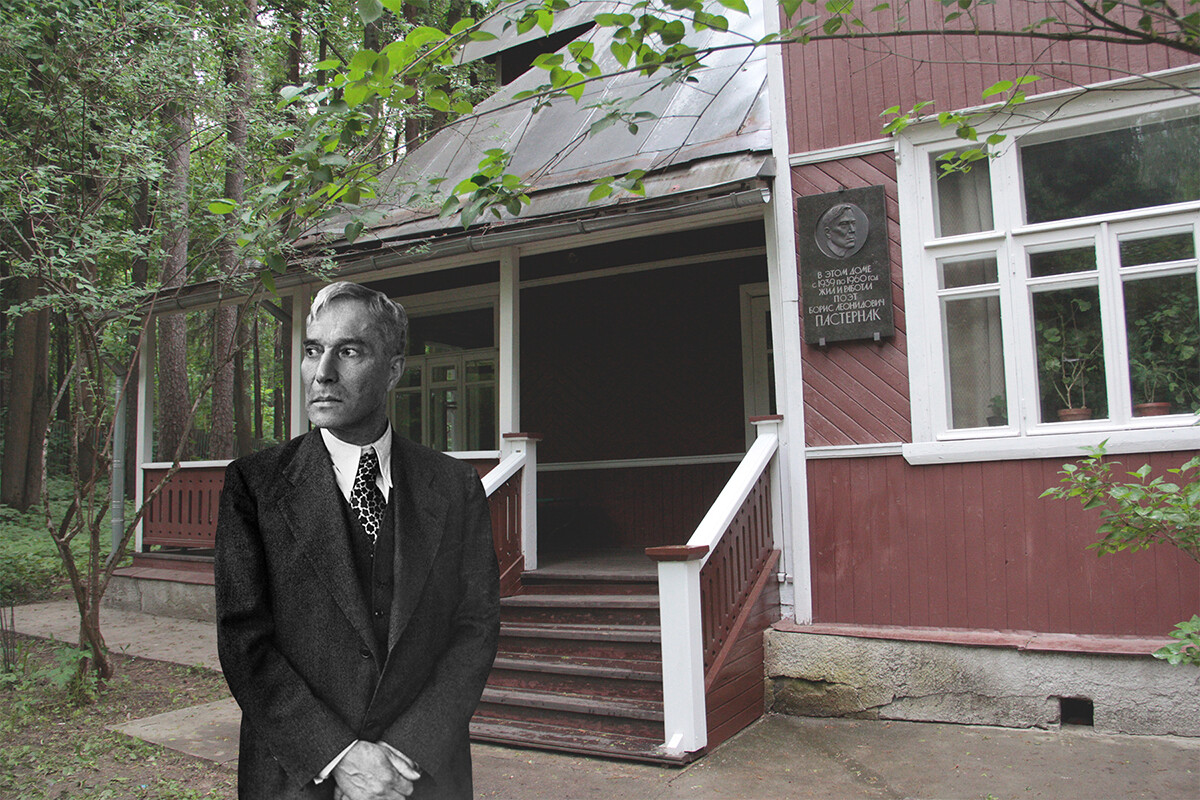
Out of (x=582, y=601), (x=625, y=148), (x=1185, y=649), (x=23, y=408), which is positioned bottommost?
(x=582, y=601)

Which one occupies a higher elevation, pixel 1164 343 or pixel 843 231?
pixel 843 231

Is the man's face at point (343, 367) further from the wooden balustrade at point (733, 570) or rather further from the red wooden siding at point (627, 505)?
the red wooden siding at point (627, 505)

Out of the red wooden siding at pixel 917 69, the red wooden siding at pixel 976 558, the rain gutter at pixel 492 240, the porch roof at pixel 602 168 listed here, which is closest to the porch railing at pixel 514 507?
the rain gutter at pixel 492 240

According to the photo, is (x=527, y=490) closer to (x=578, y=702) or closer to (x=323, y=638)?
(x=578, y=702)

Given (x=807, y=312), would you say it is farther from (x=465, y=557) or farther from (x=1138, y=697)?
(x=465, y=557)

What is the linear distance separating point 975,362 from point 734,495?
68.9 inches

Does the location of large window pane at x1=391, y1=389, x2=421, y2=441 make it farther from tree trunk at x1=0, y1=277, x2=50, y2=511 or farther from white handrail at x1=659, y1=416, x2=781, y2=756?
tree trunk at x1=0, y1=277, x2=50, y2=511

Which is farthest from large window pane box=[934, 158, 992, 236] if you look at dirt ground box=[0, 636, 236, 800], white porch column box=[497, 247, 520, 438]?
dirt ground box=[0, 636, 236, 800]

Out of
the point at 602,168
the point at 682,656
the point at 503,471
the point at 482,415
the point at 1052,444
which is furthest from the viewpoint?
the point at 482,415

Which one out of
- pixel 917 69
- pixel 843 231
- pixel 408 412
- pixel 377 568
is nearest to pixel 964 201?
pixel 843 231

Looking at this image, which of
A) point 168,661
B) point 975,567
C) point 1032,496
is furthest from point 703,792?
point 168,661

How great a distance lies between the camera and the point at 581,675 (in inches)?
210

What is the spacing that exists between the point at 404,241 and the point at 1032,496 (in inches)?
191

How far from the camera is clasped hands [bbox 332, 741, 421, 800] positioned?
5.24 ft
